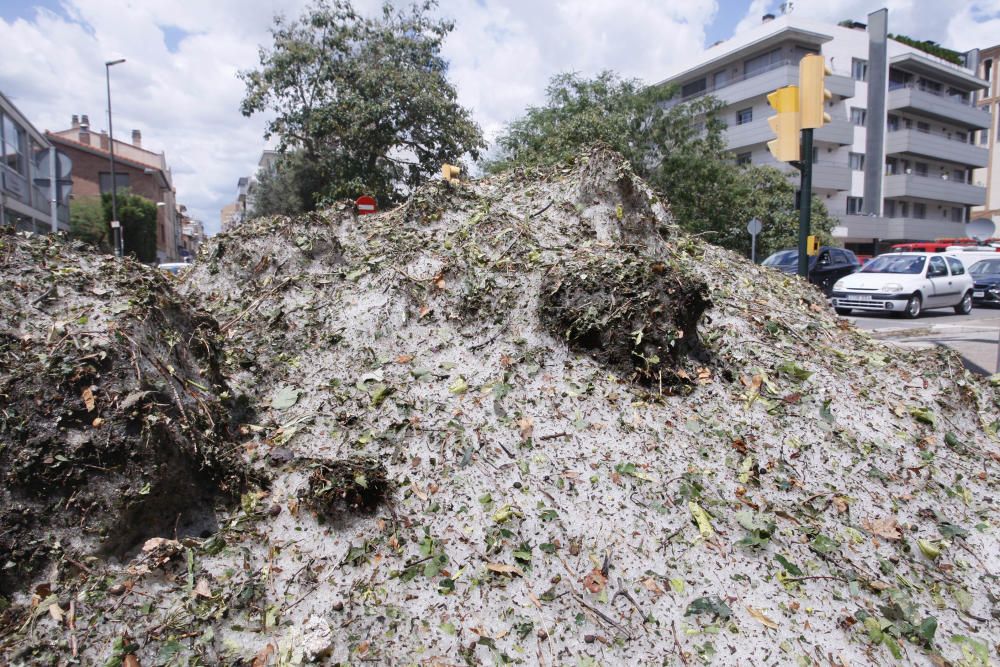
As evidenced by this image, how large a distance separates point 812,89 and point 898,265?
1180 cm

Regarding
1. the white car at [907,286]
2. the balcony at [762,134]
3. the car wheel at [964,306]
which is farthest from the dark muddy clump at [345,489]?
the balcony at [762,134]

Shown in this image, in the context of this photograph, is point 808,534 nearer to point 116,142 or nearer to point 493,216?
point 493,216

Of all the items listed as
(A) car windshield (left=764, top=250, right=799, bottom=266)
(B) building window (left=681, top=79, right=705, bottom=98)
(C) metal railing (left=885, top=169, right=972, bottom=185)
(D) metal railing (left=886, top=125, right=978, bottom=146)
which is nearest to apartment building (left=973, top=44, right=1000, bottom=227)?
(C) metal railing (left=885, top=169, right=972, bottom=185)

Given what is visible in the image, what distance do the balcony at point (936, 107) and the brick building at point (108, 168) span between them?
49696 millimetres

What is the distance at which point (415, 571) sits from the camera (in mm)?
2754

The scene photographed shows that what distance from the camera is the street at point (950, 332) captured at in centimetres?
936

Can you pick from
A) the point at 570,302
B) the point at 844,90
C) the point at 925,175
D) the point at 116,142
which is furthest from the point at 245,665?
the point at 116,142

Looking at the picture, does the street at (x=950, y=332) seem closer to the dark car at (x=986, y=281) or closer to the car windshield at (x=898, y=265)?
the car windshield at (x=898, y=265)

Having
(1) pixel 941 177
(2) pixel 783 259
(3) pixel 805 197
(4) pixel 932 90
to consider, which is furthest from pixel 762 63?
(3) pixel 805 197

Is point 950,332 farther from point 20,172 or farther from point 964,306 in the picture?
point 20,172

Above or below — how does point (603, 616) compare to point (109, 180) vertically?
below

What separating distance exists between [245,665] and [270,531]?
0.62 meters

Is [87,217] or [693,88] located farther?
[693,88]

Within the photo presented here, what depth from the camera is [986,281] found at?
68.6 feet
